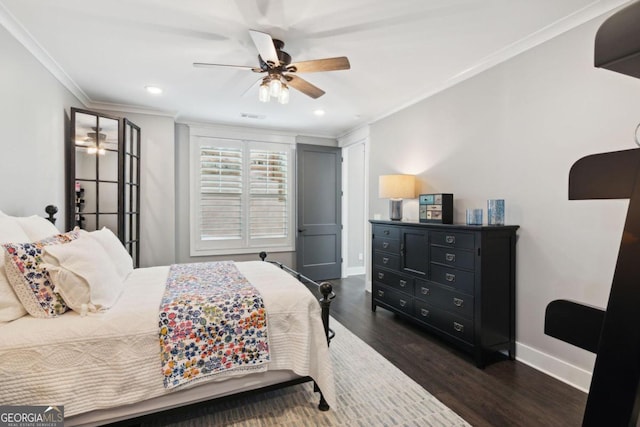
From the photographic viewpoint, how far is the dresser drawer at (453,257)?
265cm

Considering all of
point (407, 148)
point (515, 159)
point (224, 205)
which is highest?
point (407, 148)

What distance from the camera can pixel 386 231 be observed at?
372cm

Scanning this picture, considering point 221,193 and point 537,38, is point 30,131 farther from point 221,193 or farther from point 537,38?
point 537,38

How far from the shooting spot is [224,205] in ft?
16.8

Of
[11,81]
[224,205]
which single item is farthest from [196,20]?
[224,205]

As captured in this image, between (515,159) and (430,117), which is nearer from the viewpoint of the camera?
(515,159)

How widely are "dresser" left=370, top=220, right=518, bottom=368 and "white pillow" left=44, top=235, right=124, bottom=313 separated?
261 cm

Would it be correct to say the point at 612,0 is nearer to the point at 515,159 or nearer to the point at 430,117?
the point at 515,159

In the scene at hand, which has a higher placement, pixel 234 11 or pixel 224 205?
pixel 234 11

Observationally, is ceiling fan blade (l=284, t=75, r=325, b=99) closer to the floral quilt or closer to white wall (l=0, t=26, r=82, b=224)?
the floral quilt

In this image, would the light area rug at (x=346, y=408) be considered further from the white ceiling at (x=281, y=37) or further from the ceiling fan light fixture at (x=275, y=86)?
the white ceiling at (x=281, y=37)

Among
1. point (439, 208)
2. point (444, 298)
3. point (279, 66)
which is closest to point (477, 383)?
point (444, 298)

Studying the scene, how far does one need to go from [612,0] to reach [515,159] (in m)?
1.15

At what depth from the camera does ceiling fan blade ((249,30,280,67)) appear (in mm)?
2027
